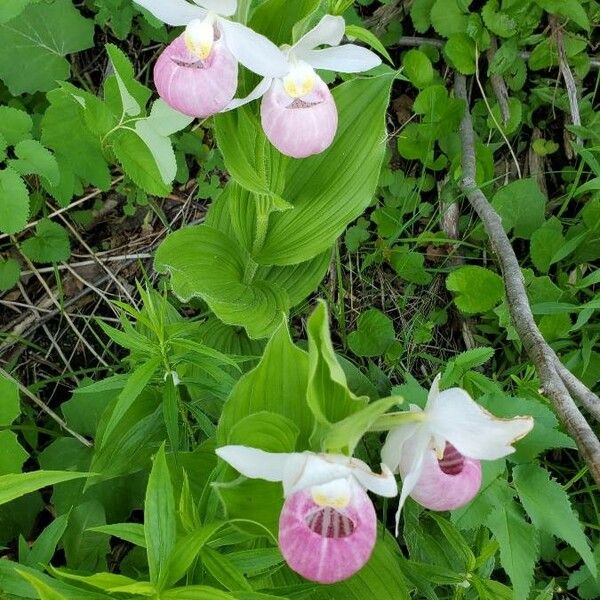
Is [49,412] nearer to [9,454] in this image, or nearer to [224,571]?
→ [9,454]

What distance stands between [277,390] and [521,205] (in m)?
1.27

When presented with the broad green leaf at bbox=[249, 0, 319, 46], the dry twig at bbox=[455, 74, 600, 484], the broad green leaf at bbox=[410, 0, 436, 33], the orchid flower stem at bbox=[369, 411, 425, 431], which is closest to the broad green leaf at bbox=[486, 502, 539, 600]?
the dry twig at bbox=[455, 74, 600, 484]

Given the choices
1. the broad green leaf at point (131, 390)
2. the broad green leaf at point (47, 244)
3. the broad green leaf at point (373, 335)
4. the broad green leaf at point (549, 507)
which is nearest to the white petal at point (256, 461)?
the broad green leaf at point (131, 390)

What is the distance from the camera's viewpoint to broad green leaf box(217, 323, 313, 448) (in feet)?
3.76

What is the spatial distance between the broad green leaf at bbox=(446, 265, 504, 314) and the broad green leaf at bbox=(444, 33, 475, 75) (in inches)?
27.9

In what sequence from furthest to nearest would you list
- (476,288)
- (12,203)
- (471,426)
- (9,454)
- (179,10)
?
(476,288)
(12,203)
(9,454)
(179,10)
(471,426)

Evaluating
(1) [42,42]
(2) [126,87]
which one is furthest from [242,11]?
(1) [42,42]

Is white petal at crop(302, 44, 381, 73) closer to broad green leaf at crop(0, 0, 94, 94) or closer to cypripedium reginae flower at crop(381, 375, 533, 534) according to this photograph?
cypripedium reginae flower at crop(381, 375, 533, 534)

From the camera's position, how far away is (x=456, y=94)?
7.53 feet

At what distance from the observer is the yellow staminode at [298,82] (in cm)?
137

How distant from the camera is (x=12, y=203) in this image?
1593 mm

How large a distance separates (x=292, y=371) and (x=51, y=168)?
0.89m

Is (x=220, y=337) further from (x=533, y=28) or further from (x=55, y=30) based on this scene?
(x=533, y=28)

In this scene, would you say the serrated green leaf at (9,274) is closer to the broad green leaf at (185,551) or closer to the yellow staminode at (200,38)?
the yellow staminode at (200,38)
